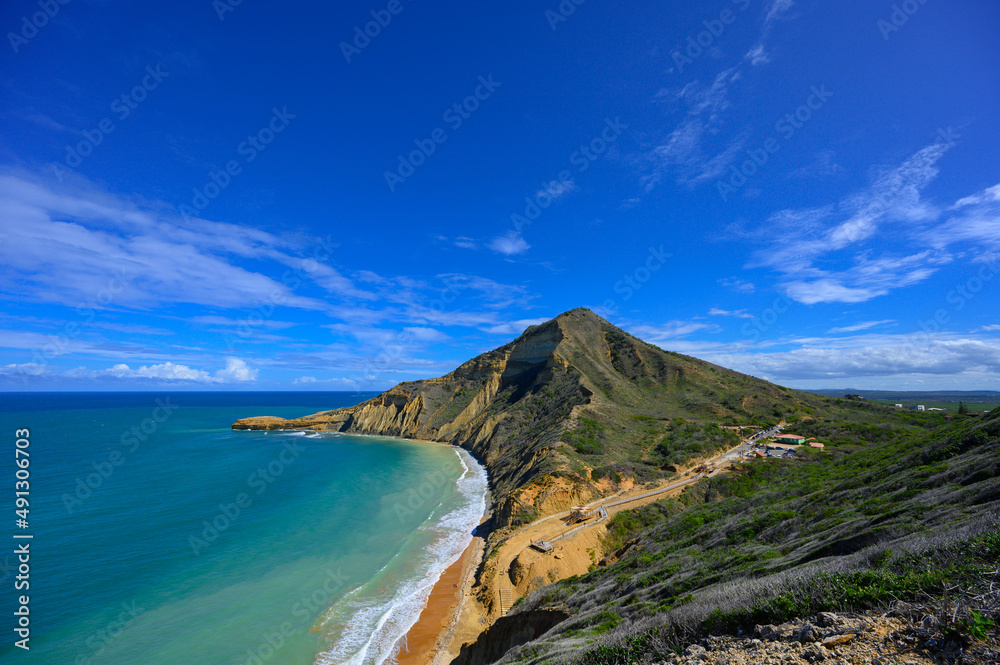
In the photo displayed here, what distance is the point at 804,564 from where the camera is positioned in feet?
23.5

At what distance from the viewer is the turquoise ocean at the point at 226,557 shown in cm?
1578

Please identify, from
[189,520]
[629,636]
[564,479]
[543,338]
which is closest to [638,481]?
[564,479]

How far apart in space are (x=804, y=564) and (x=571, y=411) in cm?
3683

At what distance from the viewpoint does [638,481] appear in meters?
29.9

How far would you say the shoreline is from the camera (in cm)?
1559

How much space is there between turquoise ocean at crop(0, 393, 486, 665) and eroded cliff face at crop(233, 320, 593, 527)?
5.26m

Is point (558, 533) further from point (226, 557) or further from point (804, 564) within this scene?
point (226, 557)

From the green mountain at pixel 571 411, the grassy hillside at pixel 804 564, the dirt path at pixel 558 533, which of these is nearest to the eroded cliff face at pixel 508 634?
the grassy hillside at pixel 804 564

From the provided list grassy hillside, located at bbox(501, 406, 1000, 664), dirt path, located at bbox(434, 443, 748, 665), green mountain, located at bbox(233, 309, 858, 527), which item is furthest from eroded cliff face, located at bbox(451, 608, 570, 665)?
green mountain, located at bbox(233, 309, 858, 527)

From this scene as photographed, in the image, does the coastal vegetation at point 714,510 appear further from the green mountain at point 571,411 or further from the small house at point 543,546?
the small house at point 543,546

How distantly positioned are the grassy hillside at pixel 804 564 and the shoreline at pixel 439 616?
4.72 meters

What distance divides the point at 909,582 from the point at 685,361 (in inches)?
2572

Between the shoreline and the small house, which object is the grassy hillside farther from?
the small house

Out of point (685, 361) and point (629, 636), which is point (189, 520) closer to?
point (629, 636)
